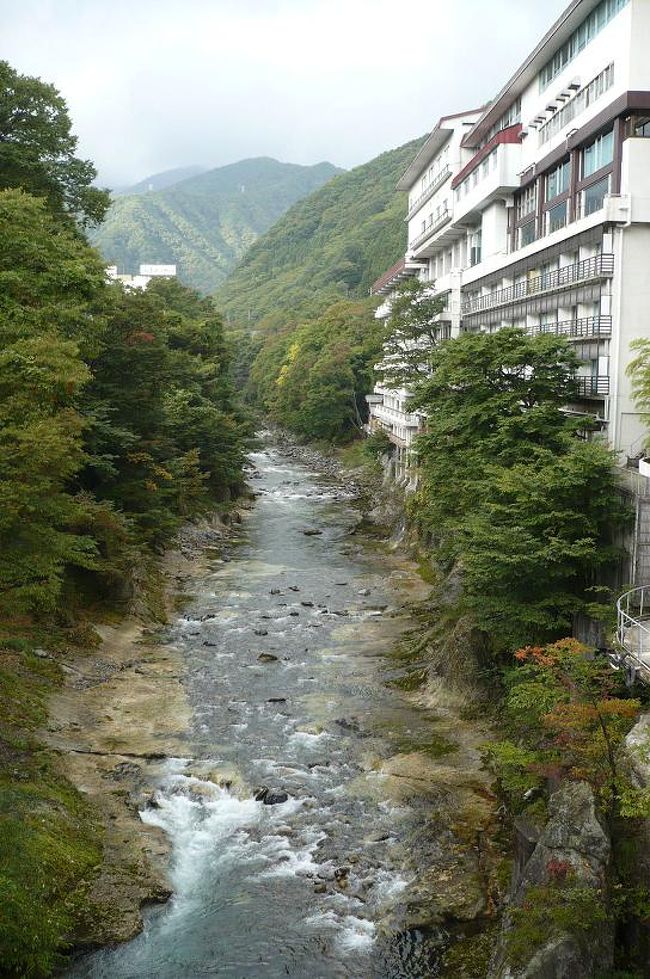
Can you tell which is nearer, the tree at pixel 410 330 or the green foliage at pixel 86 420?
the green foliage at pixel 86 420

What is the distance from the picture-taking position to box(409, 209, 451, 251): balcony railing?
57625 mm

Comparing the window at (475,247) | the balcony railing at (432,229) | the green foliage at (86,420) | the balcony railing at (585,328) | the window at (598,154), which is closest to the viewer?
the green foliage at (86,420)

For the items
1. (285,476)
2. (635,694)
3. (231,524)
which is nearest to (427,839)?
(635,694)

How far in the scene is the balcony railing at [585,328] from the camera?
3288 centimetres

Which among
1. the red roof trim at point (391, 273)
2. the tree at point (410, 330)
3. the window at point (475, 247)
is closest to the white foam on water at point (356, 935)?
the tree at point (410, 330)

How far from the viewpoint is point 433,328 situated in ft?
182

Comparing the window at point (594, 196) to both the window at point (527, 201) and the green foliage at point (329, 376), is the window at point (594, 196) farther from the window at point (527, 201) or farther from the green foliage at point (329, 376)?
the green foliage at point (329, 376)

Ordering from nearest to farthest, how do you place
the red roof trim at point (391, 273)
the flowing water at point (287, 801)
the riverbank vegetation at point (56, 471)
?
1. the flowing water at point (287, 801)
2. the riverbank vegetation at point (56, 471)
3. the red roof trim at point (391, 273)

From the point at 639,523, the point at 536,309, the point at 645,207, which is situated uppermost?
the point at 645,207

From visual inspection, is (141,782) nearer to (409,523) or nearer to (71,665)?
(71,665)

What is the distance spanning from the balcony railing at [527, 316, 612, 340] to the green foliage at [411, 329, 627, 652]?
1526 millimetres

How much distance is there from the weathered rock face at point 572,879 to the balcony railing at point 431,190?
1968 inches

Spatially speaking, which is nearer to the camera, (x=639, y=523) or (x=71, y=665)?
(x=639, y=523)

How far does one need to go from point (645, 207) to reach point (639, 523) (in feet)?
44.8
